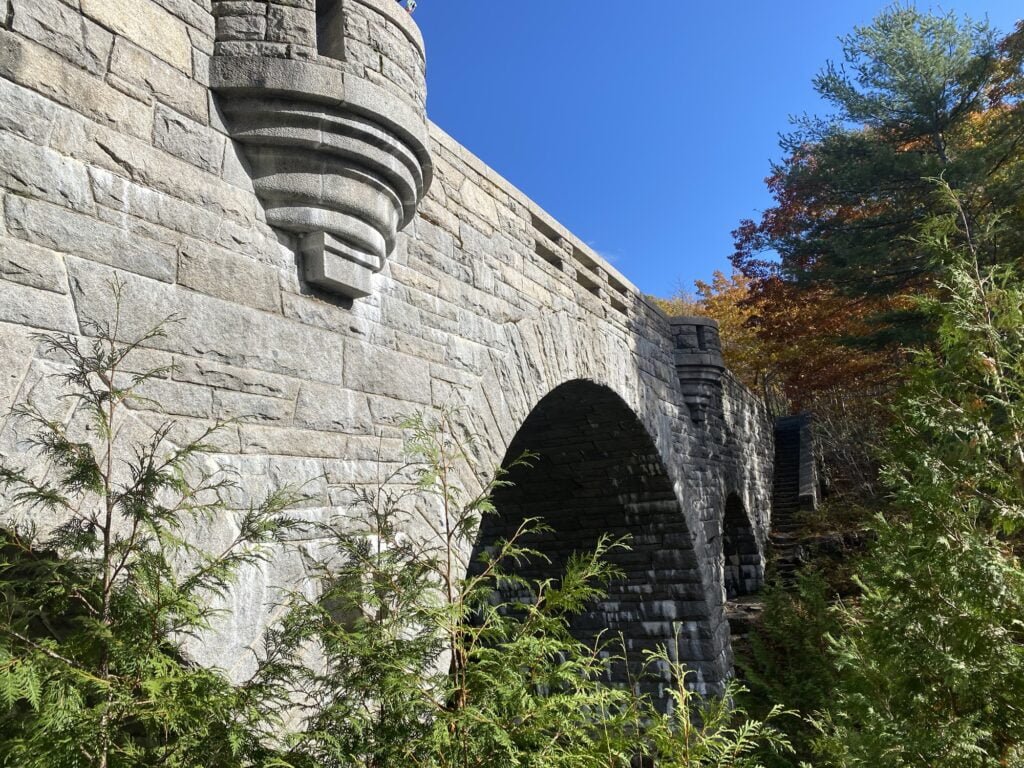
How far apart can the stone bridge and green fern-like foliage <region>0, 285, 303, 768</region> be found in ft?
0.47

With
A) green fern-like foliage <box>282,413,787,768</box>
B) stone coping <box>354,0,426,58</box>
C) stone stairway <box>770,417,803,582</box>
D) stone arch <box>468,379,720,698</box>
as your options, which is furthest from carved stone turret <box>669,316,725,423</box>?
green fern-like foliage <box>282,413,787,768</box>

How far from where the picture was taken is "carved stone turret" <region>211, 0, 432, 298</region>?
296cm

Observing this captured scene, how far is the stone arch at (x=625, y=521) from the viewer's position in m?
8.17

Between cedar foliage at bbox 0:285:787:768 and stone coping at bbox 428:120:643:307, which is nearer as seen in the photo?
cedar foliage at bbox 0:285:787:768

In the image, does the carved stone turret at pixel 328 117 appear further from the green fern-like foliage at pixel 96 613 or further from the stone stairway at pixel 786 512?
the stone stairway at pixel 786 512

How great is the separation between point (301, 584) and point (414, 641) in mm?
765

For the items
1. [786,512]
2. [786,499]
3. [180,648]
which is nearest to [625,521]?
[180,648]

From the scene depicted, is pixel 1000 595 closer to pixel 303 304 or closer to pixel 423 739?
pixel 423 739

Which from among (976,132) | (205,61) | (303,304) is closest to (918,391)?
(303,304)

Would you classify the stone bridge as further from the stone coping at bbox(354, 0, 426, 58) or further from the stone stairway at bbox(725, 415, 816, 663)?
the stone stairway at bbox(725, 415, 816, 663)

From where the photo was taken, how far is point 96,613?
200 centimetres

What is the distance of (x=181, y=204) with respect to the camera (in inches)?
109

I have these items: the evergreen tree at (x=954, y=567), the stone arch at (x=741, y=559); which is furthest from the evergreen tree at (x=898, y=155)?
the evergreen tree at (x=954, y=567)

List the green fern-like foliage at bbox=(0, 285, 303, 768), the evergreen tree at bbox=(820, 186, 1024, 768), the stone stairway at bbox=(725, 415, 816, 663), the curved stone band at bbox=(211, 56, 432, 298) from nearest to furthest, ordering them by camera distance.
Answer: the green fern-like foliage at bbox=(0, 285, 303, 768) < the evergreen tree at bbox=(820, 186, 1024, 768) < the curved stone band at bbox=(211, 56, 432, 298) < the stone stairway at bbox=(725, 415, 816, 663)
